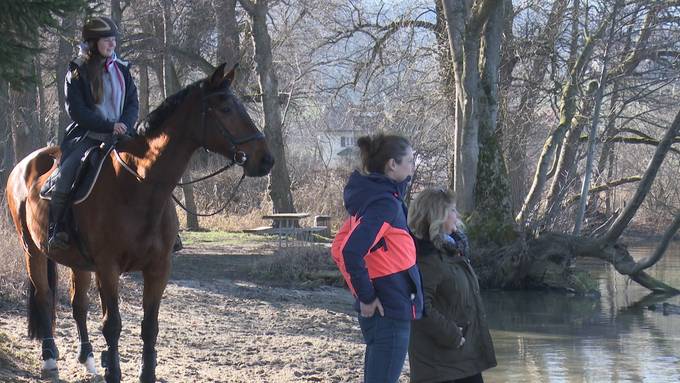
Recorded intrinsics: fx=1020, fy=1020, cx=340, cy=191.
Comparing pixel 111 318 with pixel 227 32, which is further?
pixel 227 32

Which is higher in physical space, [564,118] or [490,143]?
[564,118]

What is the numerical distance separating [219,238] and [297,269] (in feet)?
22.8

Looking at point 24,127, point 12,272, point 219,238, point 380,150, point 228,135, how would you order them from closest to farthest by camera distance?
1. point 380,150
2. point 228,135
3. point 12,272
4. point 24,127
5. point 219,238

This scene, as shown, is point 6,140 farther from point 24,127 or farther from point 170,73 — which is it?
point 170,73

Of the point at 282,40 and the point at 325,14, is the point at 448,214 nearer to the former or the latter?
the point at 325,14

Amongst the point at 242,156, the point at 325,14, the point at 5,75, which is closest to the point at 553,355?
the point at 242,156

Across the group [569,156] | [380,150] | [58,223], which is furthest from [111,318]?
[569,156]

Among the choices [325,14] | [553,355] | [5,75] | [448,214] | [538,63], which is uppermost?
[325,14]

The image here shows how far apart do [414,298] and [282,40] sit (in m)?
23.9

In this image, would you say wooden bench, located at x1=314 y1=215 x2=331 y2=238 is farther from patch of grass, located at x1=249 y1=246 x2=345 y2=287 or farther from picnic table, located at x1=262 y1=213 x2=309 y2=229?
patch of grass, located at x1=249 y1=246 x2=345 y2=287

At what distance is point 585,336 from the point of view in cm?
1428

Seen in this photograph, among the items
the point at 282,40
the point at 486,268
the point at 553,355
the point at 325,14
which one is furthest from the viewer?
the point at 282,40

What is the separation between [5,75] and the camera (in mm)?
6844

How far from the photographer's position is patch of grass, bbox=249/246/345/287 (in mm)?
18141
